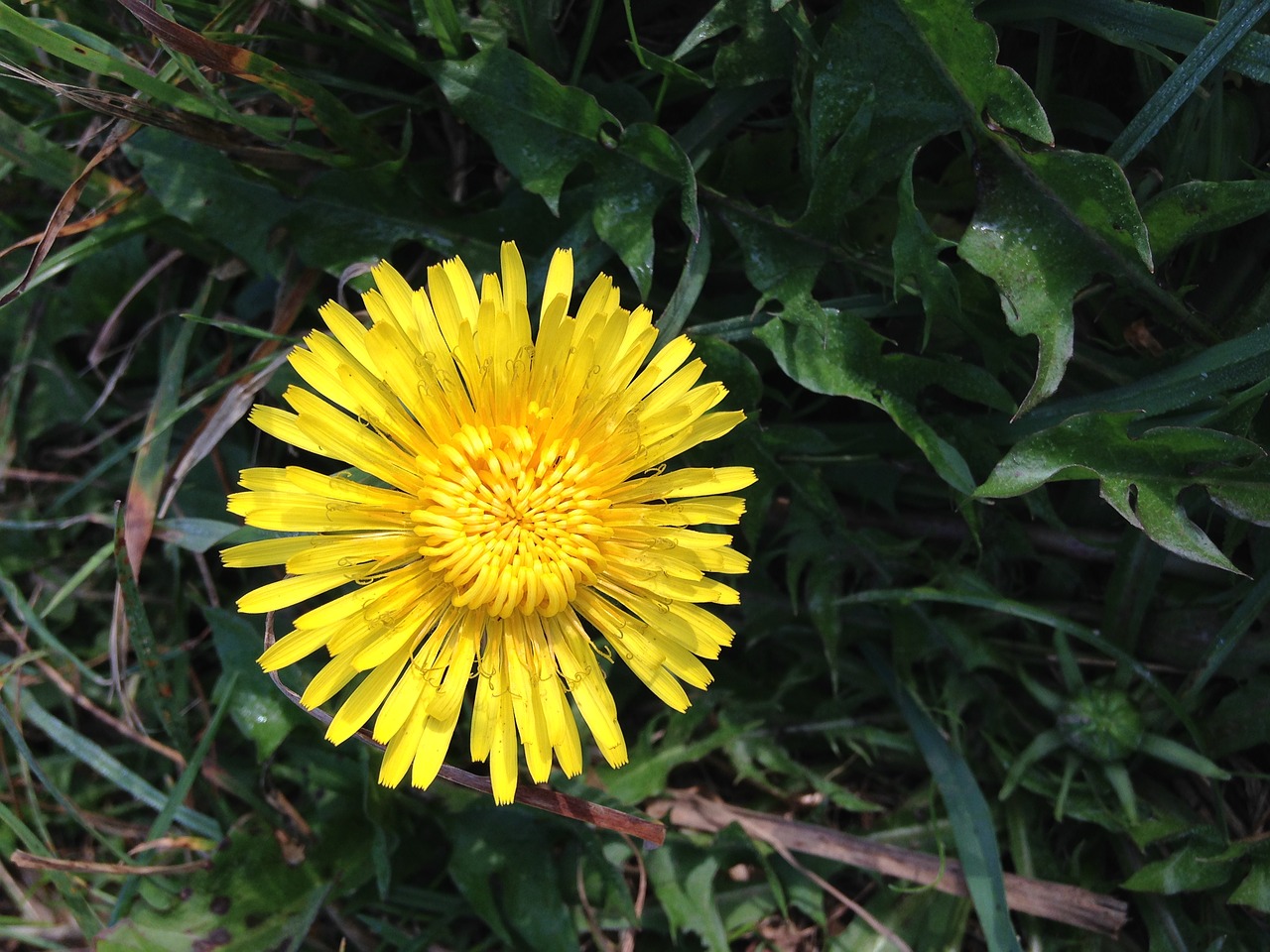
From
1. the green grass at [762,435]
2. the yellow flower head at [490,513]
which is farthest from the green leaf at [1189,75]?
the yellow flower head at [490,513]

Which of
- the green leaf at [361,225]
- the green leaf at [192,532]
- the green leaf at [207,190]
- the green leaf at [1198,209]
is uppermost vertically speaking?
the green leaf at [207,190]

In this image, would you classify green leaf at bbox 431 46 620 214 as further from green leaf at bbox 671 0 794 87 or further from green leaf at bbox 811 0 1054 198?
green leaf at bbox 811 0 1054 198

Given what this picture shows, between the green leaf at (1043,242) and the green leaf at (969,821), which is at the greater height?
the green leaf at (1043,242)

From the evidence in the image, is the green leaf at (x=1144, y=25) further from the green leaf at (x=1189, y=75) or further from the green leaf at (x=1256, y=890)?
the green leaf at (x=1256, y=890)

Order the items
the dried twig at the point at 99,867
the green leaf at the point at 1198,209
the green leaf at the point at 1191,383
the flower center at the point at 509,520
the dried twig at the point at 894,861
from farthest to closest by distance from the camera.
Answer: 1. the dried twig at the point at 894,861
2. the dried twig at the point at 99,867
3. the green leaf at the point at 1191,383
4. the green leaf at the point at 1198,209
5. the flower center at the point at 509,520

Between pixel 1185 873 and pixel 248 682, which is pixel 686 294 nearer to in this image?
pixel 248 682

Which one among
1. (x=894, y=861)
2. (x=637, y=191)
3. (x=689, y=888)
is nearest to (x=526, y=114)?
(x=637, y=191)

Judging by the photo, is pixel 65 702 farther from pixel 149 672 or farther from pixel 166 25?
pixel 166 25

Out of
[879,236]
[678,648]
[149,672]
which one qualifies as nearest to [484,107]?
[879,236]
